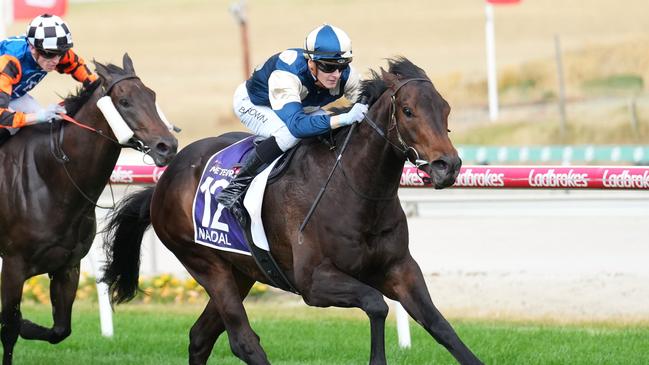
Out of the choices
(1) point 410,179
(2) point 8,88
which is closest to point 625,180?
(1) point 410,179

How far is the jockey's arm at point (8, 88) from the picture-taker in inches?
257

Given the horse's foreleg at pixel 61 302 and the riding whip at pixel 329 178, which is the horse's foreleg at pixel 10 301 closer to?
the horse's foreleg at pixel 61 302

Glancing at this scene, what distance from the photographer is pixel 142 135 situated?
6.21m

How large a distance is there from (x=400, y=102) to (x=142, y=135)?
1.51 metres

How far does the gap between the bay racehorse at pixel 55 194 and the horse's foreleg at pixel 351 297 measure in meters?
1.63

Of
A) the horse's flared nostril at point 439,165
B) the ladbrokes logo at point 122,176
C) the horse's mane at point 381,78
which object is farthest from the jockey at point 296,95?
the ladbrokes logo at point 122,176

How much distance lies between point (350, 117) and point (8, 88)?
2.17m

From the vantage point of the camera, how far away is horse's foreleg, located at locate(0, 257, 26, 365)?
6.64 metres

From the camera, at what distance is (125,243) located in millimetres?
7160

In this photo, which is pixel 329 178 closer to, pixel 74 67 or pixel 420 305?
pixel 420 305

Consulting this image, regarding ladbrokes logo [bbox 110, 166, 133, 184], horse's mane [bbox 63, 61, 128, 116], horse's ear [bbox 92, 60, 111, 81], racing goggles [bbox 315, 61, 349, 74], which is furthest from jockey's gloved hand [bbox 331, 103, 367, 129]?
ladbrokes logo [bbox 110, 166, 133, 184]

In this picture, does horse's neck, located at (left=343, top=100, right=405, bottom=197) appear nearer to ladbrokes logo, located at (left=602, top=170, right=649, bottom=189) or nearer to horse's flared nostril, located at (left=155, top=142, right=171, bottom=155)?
horse's flared nostril, located at (left=155, top=142, right=171, bottom=155)

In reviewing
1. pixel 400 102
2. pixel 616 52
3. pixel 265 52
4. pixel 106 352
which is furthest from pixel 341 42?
pixel 265 52

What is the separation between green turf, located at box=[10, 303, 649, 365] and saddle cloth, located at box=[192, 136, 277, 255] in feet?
3.44
